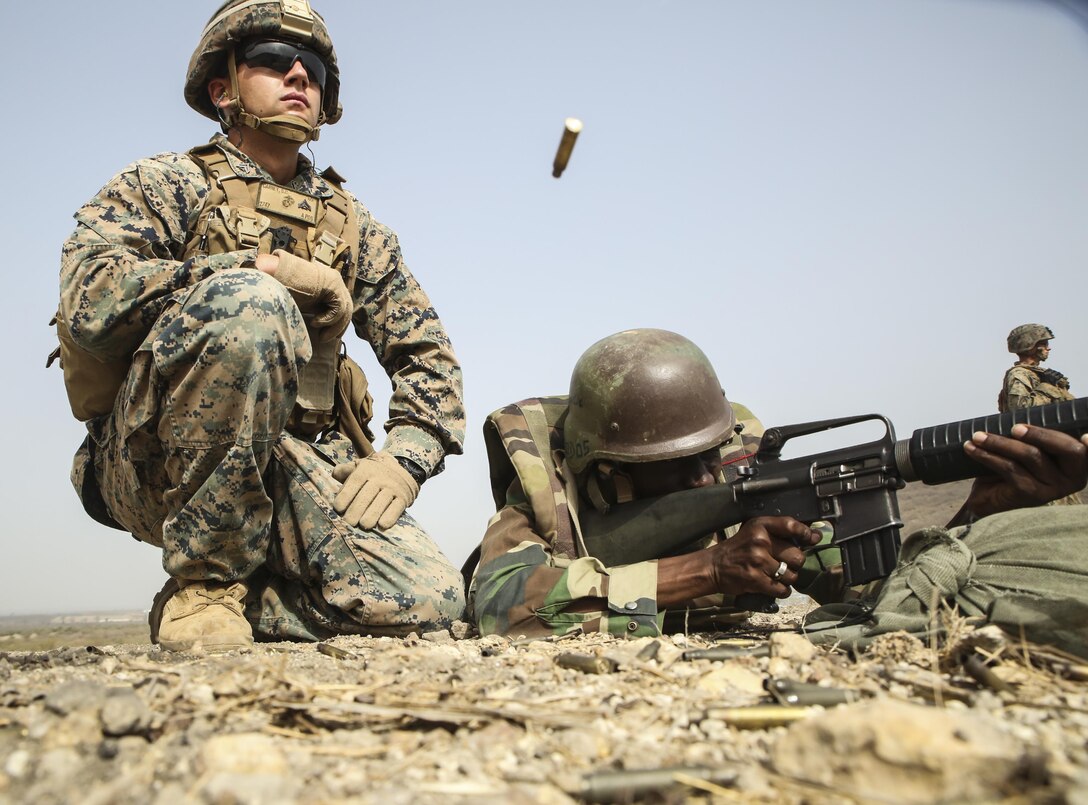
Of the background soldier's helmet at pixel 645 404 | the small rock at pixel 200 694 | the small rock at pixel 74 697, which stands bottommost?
the small rock at pixel 200 694

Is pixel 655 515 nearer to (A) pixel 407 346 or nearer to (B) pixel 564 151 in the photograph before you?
(A) pixel 407 346

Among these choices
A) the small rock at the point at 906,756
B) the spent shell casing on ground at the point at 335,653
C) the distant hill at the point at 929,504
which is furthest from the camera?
the distant hill at the point at 929,504

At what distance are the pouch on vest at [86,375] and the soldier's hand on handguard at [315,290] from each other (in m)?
0.72

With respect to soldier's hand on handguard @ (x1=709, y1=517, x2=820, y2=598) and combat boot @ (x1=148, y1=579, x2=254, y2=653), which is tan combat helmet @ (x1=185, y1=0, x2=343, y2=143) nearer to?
combat boot @ (x1=148, y1=579, x2=254, y2=653)

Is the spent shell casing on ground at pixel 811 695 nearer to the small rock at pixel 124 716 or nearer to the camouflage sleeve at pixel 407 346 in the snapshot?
the small rock at pixel 124 716

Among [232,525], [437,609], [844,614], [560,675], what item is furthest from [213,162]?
[844,614]

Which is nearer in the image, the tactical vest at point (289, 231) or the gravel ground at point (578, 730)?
the gravel ground at point (578, 730)

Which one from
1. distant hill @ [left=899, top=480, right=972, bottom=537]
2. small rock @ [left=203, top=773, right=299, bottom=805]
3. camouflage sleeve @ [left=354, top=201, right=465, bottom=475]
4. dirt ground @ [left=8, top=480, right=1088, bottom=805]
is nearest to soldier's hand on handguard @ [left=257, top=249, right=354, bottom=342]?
camouflage sleeve @ [left=354, top=201, right=465, bottom=475]

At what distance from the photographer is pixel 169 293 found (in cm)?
321

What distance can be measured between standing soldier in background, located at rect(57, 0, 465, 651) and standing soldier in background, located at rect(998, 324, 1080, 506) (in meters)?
8.78

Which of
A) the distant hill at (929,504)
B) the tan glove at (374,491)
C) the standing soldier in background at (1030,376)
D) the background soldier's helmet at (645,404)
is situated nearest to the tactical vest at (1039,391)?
the standing soldier in background at (1030,376)

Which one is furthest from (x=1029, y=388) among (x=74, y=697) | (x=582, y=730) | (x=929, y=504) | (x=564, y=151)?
(x=74, y=697)

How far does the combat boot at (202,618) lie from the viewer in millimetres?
2967

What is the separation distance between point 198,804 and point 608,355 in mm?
2532
